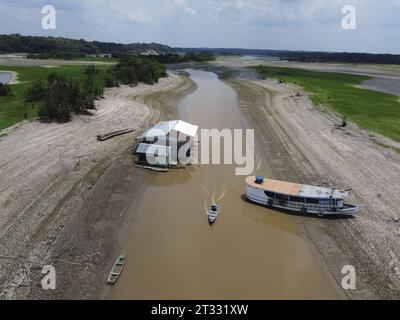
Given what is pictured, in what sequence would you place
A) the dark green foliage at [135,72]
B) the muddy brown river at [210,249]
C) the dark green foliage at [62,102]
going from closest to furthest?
the muddy brown river at [210,249] < the dark green foliage at [62,102] < the dark green foliage at [135,72]

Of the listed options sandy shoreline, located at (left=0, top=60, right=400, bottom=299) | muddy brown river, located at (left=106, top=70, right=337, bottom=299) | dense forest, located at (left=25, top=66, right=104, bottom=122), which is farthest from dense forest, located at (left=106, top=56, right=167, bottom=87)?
muddy brown river, located at (left=106, top=70, right=337, bottom=299)

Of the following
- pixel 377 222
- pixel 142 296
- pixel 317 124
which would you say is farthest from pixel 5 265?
pixel 317 124

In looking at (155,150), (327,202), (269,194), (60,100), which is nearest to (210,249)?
(269,194)

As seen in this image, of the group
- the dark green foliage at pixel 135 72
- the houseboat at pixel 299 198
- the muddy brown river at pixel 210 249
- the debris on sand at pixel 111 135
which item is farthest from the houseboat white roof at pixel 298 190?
the dark green foliage at pixel 135 72

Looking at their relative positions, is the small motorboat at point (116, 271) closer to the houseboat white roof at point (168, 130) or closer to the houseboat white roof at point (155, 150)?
the houseboat white roof at point (155, 150)

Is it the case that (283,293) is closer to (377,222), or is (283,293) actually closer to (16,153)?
(377,222)

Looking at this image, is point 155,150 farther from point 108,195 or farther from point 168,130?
point 108,195

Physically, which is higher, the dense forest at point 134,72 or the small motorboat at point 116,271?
the dense forest at point 134,72

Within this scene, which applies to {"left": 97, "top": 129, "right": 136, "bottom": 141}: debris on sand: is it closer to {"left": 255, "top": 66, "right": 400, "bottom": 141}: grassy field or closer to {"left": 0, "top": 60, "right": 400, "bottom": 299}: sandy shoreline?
{"left": 0, "top": 60, "right": 400, "bottom": 299}: sandy shoreline
